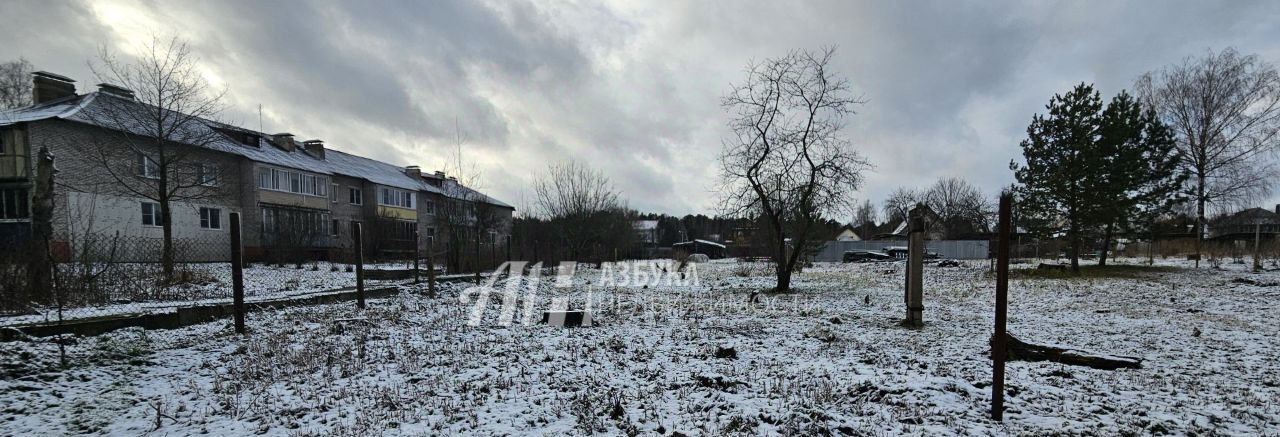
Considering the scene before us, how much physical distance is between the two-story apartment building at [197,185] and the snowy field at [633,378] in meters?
5.64

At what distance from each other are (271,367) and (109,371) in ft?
4.53

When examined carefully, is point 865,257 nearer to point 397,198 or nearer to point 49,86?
point 397,198

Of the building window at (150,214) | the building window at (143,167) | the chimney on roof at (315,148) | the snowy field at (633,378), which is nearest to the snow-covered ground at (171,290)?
the snowy field at (633,378)

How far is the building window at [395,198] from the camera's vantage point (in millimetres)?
35812

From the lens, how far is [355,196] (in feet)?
113

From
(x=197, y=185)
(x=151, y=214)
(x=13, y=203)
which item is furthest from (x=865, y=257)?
(x=13, y=203)

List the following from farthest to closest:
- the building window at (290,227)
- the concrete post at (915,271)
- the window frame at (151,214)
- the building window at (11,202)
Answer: the window frame at (151,214), the building window at (290,227), the building window at (11,202), the concrete post at (915,271)

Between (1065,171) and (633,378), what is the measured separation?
20583mm

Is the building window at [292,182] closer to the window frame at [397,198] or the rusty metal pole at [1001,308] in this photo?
the window frame at [397,198]

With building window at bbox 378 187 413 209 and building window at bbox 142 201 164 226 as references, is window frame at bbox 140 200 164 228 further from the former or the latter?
building window at bbox 378 187 413 209

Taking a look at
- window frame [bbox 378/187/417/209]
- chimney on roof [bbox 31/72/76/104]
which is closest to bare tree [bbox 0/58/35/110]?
chimney on roof [bbox 31/72/76/104]

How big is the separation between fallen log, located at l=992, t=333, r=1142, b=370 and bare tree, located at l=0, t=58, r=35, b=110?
43602 mm

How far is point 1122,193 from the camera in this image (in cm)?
1814

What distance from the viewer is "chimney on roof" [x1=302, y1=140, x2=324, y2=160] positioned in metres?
34.0
